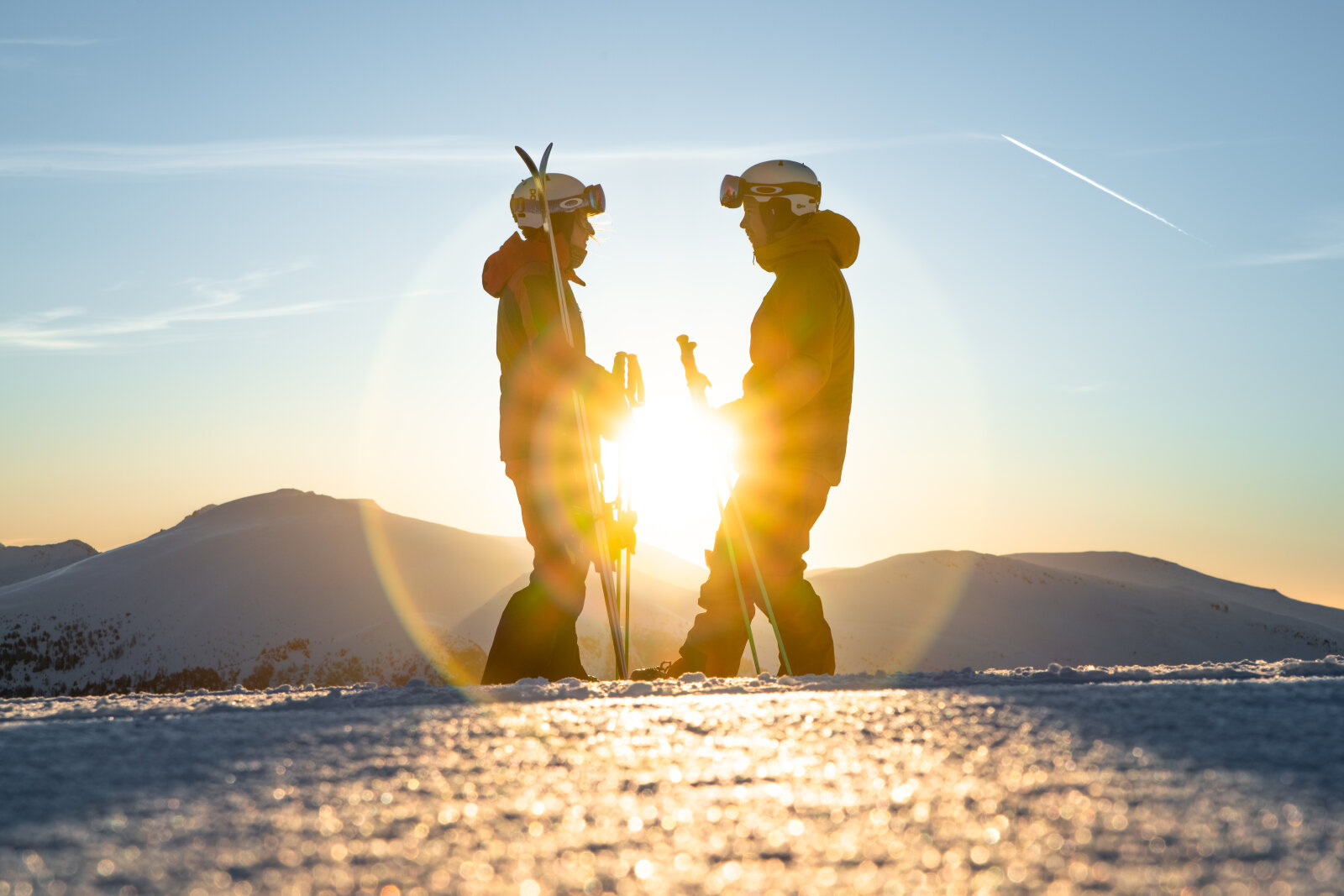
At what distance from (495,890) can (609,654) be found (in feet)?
35.1

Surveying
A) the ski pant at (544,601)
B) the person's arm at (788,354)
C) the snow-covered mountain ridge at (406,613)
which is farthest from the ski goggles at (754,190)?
the snow-covered mountain ridge at (406,613)

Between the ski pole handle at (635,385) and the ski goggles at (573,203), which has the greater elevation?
the ski goggles at (573,203)

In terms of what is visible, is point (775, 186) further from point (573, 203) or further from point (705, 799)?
point (705, 799)

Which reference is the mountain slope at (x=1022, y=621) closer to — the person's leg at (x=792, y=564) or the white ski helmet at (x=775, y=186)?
the person's leg at (x=792, y=564)

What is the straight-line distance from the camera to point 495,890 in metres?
1.22

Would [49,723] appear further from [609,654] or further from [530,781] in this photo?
[609,654]

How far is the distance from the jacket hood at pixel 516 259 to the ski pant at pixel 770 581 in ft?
5.04

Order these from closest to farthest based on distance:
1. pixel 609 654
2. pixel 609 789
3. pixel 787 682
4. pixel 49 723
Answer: pixel 609 789 → pixel 49 723 → pixel 787 682 → pixel 609 654

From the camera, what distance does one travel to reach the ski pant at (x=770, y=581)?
5.38 meters

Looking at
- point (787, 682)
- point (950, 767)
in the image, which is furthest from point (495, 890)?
point (787, 682)

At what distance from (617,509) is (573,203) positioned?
5.56ft

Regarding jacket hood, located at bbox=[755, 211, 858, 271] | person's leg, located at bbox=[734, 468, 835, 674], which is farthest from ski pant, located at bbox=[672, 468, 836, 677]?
jacket hood, located at bbox=[755, 211, 858, 271]

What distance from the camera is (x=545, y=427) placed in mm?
5625

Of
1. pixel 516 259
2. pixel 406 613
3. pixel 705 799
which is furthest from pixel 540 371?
pixel 406 613
